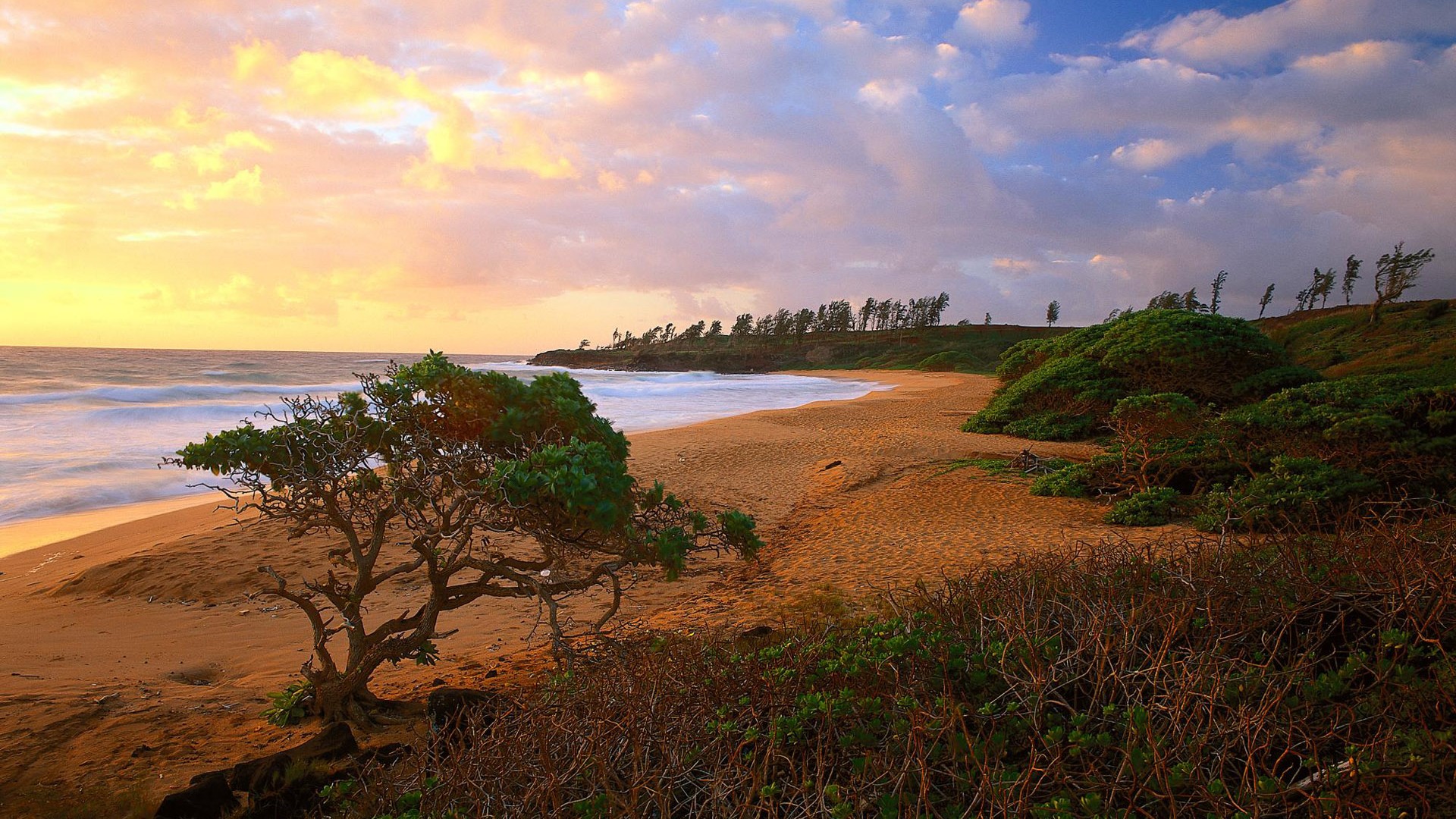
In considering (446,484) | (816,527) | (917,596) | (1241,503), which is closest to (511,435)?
(446,484)

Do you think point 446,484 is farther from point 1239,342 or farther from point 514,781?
point 1239,342

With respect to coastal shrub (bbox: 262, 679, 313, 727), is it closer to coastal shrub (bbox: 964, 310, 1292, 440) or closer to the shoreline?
the shoreline

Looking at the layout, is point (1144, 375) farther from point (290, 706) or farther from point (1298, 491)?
point (290, 706)

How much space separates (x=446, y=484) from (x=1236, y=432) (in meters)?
11.9

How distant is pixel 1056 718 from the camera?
299 centimetres

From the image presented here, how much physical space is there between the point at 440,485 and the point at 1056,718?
3.85 meters

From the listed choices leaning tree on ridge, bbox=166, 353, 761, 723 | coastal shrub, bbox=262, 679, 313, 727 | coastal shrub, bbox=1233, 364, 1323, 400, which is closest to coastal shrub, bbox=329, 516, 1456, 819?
leaning tree on ridge, bbox=166, 353, 761, 723

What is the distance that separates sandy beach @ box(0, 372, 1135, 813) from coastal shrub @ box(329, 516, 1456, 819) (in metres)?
2.41

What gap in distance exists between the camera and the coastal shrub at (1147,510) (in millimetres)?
9477

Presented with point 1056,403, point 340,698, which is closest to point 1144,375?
point 1056,403

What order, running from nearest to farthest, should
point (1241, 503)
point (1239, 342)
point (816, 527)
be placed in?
point (1241, 503)
point (816, 527)
point (1239, 342)

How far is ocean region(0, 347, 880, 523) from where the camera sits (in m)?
14.6

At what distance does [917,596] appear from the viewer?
16.0 ft

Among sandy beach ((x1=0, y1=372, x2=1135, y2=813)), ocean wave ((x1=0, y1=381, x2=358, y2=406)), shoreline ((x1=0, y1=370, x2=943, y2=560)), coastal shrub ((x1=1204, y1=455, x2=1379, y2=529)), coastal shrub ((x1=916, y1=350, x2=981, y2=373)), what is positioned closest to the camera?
sandy beach ((x1=0, y1=372, x2=1135, y2=813))
